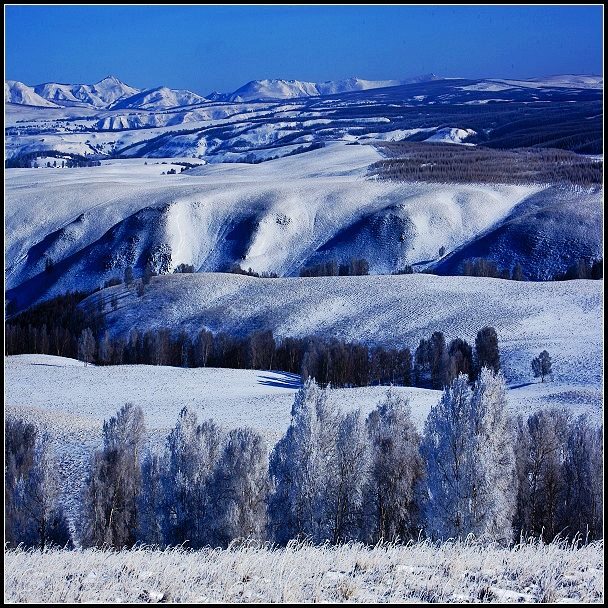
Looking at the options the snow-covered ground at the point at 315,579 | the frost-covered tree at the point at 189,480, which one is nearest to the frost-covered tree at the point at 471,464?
the frost-covered tree at the point at 189,480

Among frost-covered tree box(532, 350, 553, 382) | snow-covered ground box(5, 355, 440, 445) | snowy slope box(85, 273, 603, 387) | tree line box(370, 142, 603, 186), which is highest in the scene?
tree line box(370, 142, 603, 186)

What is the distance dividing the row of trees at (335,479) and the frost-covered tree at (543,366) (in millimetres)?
26357

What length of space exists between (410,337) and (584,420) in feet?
134

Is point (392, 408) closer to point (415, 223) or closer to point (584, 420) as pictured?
point (584, 420)

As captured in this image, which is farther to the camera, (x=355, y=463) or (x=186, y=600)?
(x=355, y=463)

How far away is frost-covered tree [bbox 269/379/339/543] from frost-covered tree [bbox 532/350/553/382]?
32045 millimetres

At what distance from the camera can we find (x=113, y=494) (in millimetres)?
28672

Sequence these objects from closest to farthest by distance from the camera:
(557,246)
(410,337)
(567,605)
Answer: (567,605) → (410,337) → (557,246)

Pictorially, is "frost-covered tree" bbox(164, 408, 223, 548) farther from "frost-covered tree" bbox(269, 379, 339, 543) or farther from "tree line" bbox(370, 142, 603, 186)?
"tree line" bbox(370, 142, 603, 186)

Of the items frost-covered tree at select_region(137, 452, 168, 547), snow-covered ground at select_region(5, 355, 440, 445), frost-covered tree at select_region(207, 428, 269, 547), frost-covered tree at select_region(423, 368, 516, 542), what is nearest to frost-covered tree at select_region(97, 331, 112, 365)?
snow-covered ground at select_region(5, 355, 440, 445)

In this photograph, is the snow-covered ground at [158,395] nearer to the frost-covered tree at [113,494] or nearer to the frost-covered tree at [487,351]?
the frost-covered tree at [113,494]

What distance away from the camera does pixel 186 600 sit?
1077cm

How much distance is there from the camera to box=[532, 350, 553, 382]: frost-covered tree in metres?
55.4

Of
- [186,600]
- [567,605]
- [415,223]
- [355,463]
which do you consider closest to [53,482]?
[355,463]
